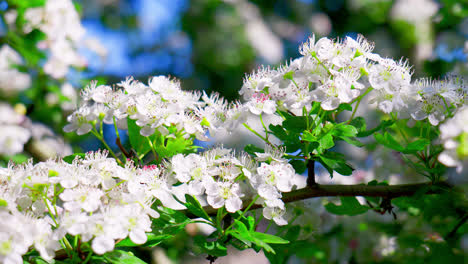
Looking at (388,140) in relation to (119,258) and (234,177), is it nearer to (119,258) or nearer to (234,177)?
(234,177)

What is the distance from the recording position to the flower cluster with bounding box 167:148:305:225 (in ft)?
3.08

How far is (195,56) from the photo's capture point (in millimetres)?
5215

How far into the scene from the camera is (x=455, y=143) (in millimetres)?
878

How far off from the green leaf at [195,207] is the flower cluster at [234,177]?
4 centimetres

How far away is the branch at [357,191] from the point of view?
110 cm

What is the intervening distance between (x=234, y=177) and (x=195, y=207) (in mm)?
111

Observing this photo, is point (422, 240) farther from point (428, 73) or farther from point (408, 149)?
point (428, 73)

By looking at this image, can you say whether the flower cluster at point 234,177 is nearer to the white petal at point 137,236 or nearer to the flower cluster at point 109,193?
the flower cluster at point 109,193

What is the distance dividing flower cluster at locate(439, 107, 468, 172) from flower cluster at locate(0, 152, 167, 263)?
566mm

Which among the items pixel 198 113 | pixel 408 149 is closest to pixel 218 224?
pixel 198 113

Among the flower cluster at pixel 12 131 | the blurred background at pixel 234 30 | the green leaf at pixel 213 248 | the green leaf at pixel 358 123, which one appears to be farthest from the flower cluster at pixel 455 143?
the blurred background at pixel 234 30

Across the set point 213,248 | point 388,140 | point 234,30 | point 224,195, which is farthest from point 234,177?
point 234,30

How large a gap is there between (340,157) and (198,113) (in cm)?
35

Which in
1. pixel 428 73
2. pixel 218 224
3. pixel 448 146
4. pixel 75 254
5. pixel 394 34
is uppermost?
pixel 394 34
